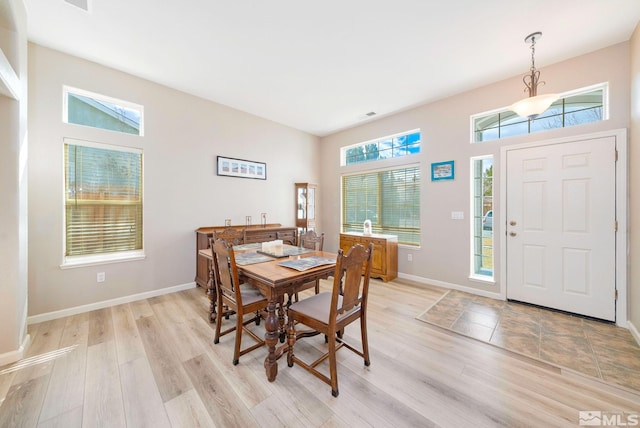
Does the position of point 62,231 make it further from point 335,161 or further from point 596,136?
point 596,136

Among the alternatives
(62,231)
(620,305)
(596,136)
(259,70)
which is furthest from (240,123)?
(620,305)

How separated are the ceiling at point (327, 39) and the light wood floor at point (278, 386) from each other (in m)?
3.04

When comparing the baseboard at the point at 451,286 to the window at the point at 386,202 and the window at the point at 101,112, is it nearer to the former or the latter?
the window at the point at 386,202

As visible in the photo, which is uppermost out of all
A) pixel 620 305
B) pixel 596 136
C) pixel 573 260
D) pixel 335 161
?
pixel 335 161

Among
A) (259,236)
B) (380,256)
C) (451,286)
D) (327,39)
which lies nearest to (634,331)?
(451,286)

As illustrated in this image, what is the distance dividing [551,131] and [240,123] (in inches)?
179

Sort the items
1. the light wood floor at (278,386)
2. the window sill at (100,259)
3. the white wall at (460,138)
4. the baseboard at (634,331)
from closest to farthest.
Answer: the light wood floor at (278,386) → the baseboard at (634,331) → the white wall at (460,138) → the window sill at (100,259)

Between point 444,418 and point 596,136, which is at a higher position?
point 596,136

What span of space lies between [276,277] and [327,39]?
243 cm

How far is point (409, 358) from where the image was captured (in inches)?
80.1

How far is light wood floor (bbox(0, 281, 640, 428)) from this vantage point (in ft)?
4.78

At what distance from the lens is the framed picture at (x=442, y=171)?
12.2ft

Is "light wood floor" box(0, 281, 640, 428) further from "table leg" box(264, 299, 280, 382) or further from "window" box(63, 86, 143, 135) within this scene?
"window" box(63, 86, 143, 135)

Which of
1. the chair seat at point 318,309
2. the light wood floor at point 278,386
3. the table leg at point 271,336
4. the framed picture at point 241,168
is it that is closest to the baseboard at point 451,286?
the light wood floor at point 278,386
